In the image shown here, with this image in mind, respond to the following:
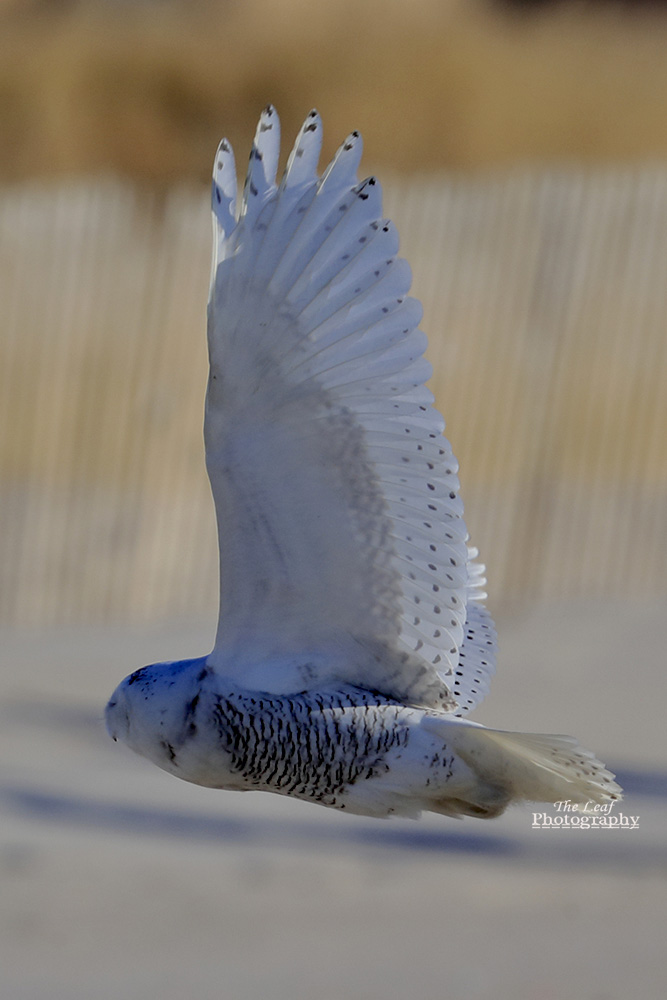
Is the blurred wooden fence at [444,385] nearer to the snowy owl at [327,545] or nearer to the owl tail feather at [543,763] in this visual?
the snowy owl at [327,545]

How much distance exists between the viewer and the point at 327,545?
10.4ft

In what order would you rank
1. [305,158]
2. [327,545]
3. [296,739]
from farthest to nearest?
[296,739], [327,545], [305,158]

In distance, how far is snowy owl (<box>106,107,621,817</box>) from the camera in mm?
2877

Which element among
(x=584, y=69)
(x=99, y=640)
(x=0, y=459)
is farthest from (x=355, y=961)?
(x=584, y=69)

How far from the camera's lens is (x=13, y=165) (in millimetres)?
12617

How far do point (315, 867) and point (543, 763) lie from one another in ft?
19.5

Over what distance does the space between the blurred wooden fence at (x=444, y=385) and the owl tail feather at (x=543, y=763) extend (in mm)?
6361

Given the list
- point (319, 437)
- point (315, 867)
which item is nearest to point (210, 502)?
point (315, 867)

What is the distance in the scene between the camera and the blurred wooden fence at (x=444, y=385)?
380 inches

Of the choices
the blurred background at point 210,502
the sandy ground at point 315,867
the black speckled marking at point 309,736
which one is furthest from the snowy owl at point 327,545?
the blurred background at point 210,502

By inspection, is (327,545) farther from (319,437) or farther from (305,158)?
(305,158)

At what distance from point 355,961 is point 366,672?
5.08m

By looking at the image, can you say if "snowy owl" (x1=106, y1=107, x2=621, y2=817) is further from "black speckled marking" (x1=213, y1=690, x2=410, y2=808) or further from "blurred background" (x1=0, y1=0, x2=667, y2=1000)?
"blurred background" (x1=0, y1=0, x2=667, y2=1000)

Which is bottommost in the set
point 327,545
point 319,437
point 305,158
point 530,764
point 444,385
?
point 530,764
